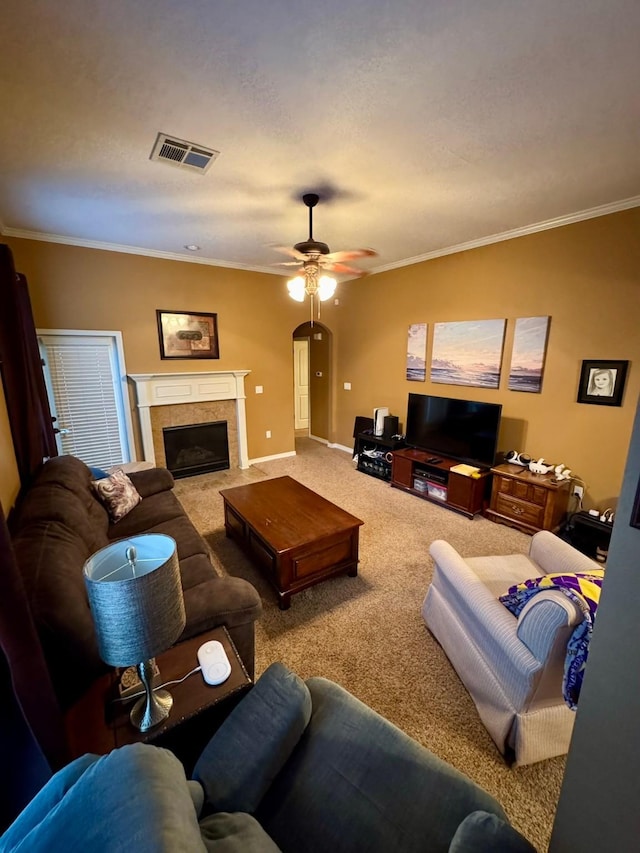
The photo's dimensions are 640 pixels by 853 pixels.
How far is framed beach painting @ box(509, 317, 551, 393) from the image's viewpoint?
3439 millimetres

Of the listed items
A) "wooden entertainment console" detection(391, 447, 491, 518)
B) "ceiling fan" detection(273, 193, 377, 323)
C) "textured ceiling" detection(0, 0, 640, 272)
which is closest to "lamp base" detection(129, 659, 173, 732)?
"textured ceiling" detection(0, 0, 640, 272)

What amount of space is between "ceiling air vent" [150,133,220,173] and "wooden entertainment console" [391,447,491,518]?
3.45 m

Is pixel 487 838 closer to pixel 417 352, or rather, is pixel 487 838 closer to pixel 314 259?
pixel 314 259

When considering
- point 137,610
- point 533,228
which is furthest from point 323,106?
point 533,228

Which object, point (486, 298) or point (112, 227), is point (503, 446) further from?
point (112, 227)

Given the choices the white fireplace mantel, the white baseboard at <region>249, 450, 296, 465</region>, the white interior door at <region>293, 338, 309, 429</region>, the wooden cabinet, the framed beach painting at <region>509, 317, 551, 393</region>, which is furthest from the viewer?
the white interior door at <region>293, 338, 309, 429</region>

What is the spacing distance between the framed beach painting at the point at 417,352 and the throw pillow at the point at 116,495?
3.67 meters

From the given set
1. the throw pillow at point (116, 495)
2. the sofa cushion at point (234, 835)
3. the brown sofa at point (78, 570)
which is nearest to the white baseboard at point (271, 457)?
the brown sofa at point (78, 570)

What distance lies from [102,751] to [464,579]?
1.60 metres

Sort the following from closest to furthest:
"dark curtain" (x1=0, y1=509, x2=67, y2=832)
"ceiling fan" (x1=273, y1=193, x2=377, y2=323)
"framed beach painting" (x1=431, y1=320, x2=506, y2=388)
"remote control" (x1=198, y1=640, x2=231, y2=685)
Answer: "dark curtain" (x1=0, y1=509, x2=67, y2=832) < "remote control" (x1=198, y1=640, x2=231, y2=685) < "ceiling fan" (x1=273, y1=193, x2=377, y2=323) < "framed beach painting" (x1=431, y1=320, x2=506, y2=388)

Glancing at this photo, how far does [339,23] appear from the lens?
133 cm

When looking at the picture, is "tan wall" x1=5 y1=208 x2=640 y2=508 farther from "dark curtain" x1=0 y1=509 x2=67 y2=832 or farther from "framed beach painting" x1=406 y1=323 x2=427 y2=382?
"dark curtain" x1=0 y1=509 x2=67 y2=832

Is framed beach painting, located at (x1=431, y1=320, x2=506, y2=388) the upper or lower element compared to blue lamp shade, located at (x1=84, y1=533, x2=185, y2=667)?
upper

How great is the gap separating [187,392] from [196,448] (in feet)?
2.70
